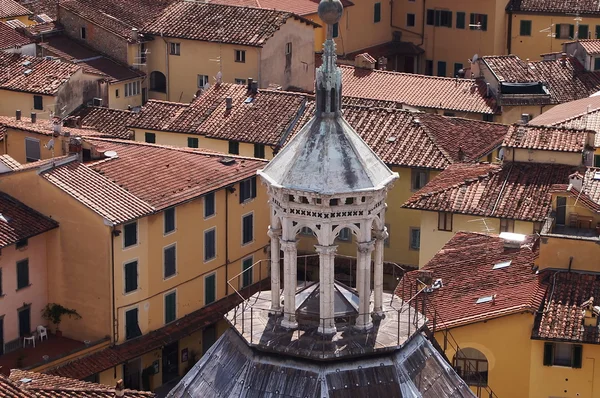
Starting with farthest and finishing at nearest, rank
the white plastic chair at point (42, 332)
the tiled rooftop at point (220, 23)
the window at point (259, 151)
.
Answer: the tiled rooftop at point (220, 23), the window at point (259, 151), the white plastic chair at point (42, 332)

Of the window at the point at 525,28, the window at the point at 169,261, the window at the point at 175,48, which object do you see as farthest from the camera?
the window at the point at 525,28

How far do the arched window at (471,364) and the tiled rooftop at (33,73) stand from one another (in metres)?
36.4

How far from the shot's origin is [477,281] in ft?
175

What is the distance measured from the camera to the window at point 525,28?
110438mm

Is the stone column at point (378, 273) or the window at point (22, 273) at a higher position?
the stone column at point (378, 273)

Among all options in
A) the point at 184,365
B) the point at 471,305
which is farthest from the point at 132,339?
the point at 471,305

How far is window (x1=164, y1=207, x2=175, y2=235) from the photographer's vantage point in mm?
63781

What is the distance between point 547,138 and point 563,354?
594 inches

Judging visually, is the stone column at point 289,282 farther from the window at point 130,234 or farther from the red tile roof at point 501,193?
the red tile roof at point 501,193

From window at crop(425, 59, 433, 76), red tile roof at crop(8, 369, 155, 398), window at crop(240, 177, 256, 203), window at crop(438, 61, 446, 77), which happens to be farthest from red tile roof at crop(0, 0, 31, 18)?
red tile roof at crop(8, 369, 155, 398)

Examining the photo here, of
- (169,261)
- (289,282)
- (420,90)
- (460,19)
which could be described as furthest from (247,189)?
(460,19)

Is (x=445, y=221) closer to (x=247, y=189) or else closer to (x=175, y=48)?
(x=247, y=189)

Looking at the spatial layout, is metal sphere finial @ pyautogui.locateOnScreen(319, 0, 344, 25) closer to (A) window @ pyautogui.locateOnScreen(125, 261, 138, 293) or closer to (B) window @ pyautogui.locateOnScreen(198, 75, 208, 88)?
(A) window @ pyautogui.locateOnScreen(125, 261, 138, 293)

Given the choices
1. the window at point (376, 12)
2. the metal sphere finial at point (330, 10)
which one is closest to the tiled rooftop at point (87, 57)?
the window at point (376, 12)
